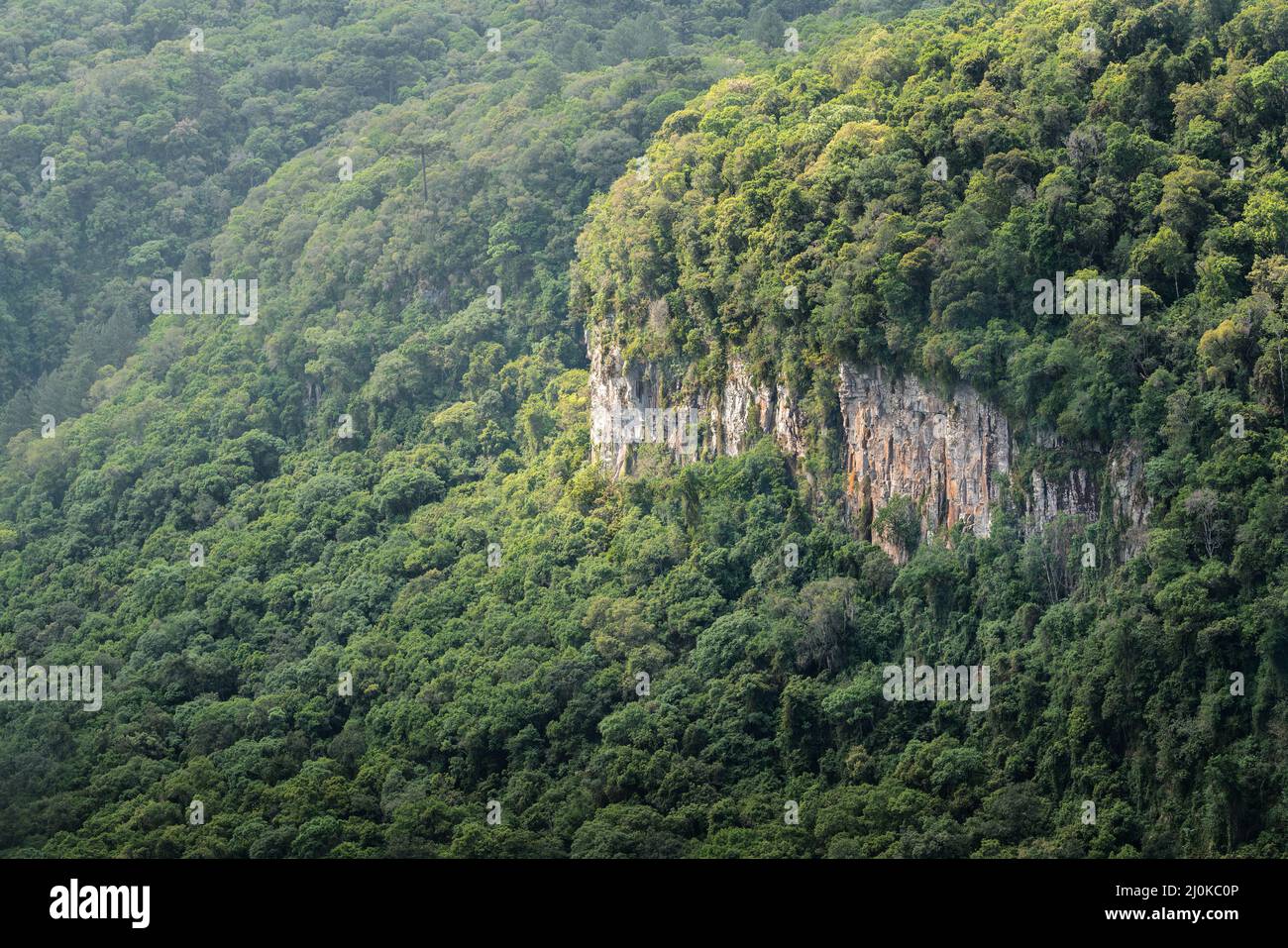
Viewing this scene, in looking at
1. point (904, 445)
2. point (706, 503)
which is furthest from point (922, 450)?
point (706, 503)

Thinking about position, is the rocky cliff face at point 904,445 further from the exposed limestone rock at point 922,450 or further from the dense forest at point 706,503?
the dense forest at point 706,503

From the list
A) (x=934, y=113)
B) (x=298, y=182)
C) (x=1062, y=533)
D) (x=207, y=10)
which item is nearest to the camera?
(x=1062, y=533)

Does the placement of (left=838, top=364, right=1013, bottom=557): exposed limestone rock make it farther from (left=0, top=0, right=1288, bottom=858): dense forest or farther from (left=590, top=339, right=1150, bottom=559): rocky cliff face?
(left=0, top=0, right=1288, bottom=858): dense forest

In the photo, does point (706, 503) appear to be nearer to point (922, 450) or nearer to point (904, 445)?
point (904, 445)

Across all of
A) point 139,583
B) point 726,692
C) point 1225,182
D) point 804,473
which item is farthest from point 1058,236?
point 139,583

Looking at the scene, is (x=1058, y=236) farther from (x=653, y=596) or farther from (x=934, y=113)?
(x=653, y=596)

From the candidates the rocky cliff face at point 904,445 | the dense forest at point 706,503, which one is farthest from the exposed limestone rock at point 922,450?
the dense forest at point 706,503

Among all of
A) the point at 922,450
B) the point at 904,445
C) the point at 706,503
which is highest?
the point at 904,445
